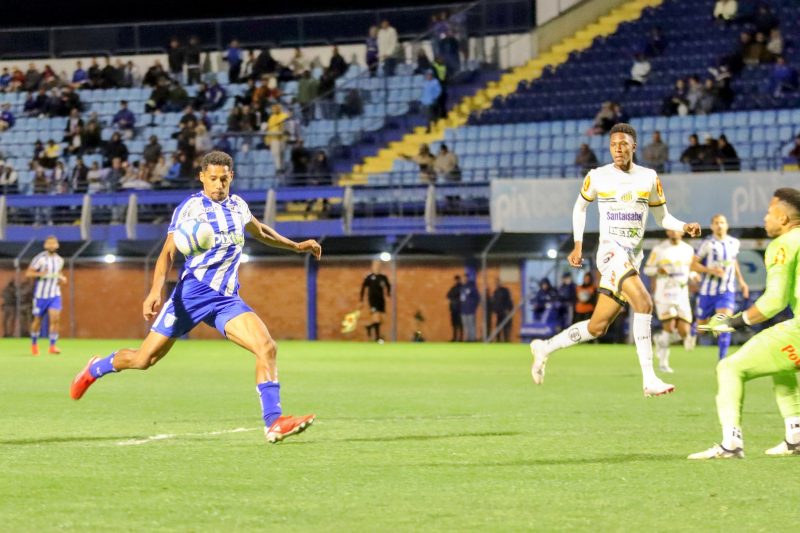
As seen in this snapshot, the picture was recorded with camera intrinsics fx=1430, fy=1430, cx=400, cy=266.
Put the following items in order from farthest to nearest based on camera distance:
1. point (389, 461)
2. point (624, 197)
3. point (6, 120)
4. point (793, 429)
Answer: point (6, 120) < point (624, 197) < point (793, 429) < point (389, 461)

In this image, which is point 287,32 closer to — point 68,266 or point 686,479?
point 68,266

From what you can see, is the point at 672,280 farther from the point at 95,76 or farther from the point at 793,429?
the point at 95,76

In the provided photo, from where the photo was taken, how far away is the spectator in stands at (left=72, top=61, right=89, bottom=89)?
4450 cm

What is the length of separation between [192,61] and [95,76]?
3110 millimetres

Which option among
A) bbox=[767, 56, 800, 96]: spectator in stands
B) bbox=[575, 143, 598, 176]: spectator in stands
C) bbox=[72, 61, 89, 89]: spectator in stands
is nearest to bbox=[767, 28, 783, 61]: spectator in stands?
bbox=[767, 56, 800, 96]: spectator in stands

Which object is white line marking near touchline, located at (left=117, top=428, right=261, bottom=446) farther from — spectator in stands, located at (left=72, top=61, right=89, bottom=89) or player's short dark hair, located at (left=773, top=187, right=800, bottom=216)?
spectator in stands, located at (left=72, top=61, right=89, bottom=89)

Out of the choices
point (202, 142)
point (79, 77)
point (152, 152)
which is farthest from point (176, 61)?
point (202, 142)

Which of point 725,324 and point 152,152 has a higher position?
point 152,152

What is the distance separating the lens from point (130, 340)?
36.8 meters

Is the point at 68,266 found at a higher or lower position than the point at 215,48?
lower

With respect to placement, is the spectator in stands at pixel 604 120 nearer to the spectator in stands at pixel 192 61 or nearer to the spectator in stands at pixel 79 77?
the spectator in stands at pixel 192 61

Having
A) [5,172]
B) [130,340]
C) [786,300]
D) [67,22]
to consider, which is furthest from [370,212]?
[786,300]

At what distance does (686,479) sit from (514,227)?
83.0ft

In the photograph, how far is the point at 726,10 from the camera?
36.5m
